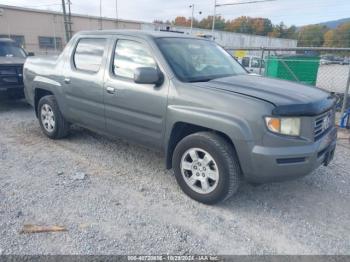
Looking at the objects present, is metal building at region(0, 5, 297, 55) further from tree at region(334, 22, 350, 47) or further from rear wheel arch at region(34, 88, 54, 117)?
rear wheel arch at region(34, 88, 54, 117)

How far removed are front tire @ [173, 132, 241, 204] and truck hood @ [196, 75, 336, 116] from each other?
56 cm

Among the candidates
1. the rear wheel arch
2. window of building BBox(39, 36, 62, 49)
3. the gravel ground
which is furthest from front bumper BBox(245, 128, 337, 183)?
window of building BBox(39, 36, 62, 49)

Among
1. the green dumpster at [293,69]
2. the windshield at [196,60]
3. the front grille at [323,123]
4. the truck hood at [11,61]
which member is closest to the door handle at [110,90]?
the windshield at [196,60]

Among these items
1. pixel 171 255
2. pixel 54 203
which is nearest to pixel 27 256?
pixel 54 203

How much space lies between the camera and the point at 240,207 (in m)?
3.32

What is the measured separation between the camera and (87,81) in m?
4.29

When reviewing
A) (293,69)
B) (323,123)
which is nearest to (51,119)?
(323,123)

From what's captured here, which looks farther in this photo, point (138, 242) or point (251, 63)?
point (251, 63)

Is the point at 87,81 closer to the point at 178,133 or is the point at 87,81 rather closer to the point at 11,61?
the point at 178,133

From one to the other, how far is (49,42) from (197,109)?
33938 millimetres

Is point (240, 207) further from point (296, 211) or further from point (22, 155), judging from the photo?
point (22, 155)

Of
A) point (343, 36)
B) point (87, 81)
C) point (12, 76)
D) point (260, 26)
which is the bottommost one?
point (12, 76)

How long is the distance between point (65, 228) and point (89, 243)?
0.35m

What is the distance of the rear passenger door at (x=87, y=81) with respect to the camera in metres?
4.19
